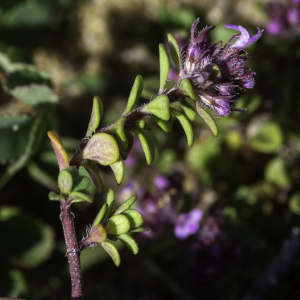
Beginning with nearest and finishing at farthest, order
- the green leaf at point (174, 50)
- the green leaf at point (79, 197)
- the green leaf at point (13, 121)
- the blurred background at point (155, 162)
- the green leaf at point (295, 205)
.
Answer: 1. the green leaf at point (79, 197)
2. the green leaf at point (174, 50)
3. the green leaf at point (13, 121)
4. the blurred background at point (155, 162)
5. the green leaf at point (295, 205)

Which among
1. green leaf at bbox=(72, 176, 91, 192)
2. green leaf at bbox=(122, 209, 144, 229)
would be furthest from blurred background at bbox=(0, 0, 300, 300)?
green leaf at bbox=(72, 176, 91, 192)

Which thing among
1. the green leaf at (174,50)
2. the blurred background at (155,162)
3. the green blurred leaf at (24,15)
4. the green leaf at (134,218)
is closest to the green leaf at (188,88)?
the green leaf at (174,50)

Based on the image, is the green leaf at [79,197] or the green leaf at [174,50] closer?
the green leaf at [79,197]

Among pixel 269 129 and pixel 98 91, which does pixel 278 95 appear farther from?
pixel 98 91

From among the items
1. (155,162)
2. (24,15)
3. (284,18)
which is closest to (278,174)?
(155,162)

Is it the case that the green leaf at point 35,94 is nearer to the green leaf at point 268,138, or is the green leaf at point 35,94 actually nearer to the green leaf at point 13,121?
the green leaf at point 13,121

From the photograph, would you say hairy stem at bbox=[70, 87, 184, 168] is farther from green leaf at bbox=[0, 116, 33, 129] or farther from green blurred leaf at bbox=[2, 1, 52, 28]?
green blurred leaf at bbox=[2, 1, 52, 28]
